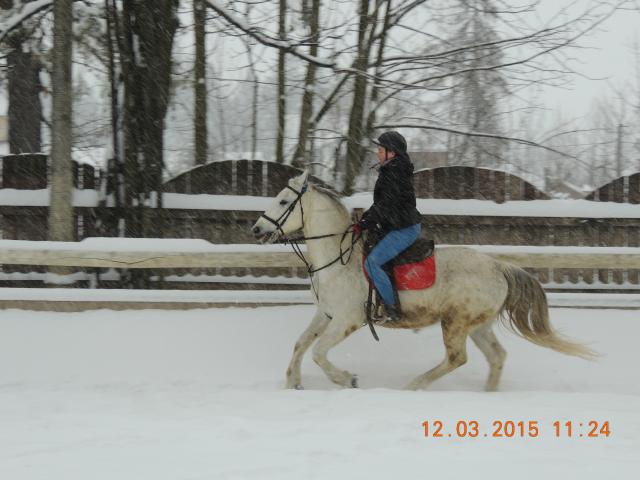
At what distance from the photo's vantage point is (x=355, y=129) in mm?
11578

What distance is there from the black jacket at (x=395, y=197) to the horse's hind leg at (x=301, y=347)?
3.78ft

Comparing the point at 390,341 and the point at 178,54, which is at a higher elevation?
the point at 178,54

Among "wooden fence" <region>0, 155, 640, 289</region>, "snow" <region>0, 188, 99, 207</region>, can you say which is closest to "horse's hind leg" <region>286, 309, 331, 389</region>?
"wooden fence" <region>0, 155, 640, 289</region>

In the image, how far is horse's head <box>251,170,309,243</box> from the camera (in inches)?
262

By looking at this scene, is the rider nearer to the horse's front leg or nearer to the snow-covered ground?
the horse's front leg

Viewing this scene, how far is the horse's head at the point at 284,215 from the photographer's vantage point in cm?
666

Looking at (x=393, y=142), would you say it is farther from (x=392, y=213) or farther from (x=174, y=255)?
(x=174, y=255)

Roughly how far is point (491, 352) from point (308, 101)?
6919 mm

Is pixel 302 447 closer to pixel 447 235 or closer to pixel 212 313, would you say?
pixel 212 313

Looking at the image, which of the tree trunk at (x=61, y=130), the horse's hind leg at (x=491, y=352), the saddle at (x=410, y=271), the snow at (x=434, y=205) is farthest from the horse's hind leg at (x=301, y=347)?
the tree trunk at (x=61, y=130)

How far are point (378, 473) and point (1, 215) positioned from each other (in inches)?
280

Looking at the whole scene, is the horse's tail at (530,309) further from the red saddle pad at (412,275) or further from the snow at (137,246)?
the snow at (137,246)

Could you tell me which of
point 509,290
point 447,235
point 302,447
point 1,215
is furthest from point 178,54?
point 302,447

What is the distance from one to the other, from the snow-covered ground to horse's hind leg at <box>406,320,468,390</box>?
0.37 metres
